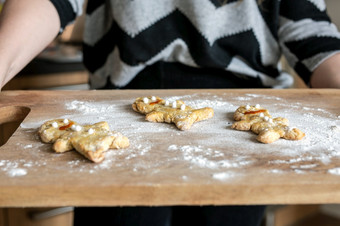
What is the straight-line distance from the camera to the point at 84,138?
662mm

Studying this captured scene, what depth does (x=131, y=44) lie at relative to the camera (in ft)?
3.44

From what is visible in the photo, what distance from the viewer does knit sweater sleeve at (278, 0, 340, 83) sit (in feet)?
3.41

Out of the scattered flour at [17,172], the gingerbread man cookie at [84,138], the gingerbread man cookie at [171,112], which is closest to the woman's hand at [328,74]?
the gingerbread man cookie at [171,112]

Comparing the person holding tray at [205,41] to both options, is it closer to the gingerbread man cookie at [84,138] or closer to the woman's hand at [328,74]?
the woman's hand at [328,74]

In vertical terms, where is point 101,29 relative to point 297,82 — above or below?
above

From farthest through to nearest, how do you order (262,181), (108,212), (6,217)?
1. (6,217)
2. (108,212)
3. (262,181)

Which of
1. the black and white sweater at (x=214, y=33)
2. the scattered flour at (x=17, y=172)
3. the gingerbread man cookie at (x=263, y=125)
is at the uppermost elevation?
the black and white sweater at (x=214, y=33)

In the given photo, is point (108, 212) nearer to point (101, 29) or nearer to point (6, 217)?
point (101, 29)

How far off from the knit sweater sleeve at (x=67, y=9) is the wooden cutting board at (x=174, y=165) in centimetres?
28

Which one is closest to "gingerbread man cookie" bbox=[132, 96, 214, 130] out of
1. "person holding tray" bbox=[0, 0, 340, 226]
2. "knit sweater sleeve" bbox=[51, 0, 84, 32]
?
"person holding tray" bbox=[0, 0, 340, 226]

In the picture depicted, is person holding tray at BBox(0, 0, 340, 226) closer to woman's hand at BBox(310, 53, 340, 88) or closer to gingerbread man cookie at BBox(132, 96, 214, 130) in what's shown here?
woman's hand at BBox(310, 53, 340, 88)

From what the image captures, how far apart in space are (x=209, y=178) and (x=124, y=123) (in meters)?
0.28

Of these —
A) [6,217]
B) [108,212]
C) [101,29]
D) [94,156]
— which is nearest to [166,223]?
[108,212]

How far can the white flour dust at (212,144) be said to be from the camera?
0.60 m
